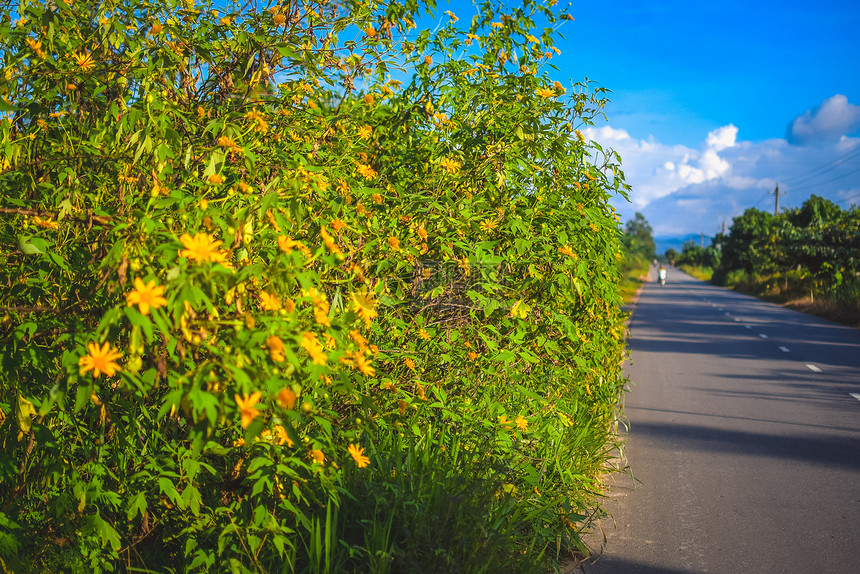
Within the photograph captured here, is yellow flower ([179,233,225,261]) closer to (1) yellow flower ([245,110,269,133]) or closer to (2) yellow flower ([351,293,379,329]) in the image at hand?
(2) yellow flower ([351,293,379,329])

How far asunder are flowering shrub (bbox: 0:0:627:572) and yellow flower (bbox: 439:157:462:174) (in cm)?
6

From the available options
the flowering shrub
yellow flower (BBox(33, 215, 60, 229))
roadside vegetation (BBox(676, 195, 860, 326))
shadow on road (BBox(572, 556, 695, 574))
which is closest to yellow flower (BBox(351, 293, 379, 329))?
the flowering shrub

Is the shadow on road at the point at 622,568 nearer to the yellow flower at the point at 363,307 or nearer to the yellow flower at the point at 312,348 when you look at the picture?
the yellow flower at the point at 363,307

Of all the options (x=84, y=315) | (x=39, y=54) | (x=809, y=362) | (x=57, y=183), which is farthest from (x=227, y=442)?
(x=809, y=362)

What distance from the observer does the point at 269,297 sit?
190 centimetres

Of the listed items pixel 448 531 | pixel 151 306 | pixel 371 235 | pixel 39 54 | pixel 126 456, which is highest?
pixel 39 54

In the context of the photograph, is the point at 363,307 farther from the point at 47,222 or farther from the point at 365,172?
the point at 365,172

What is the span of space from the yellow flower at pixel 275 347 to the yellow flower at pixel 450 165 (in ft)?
7.43

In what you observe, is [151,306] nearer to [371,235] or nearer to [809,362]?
[371,235]

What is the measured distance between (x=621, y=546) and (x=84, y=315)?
333 centimetres

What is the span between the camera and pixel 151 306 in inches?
63.4

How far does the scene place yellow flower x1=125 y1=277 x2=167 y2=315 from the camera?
5.22ft

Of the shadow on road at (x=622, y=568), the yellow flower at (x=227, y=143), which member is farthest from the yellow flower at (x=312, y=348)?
the shadow on road at (x=622, y=568)

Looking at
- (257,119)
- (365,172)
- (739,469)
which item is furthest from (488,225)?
(739,469)
